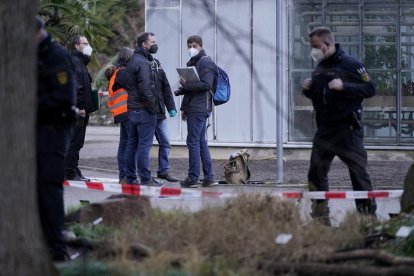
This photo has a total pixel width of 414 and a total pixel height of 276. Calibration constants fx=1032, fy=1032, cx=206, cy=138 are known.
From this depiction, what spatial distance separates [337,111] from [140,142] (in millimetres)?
4453

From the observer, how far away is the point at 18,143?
6.19 m

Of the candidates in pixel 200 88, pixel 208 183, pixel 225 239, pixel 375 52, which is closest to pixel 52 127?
pixel 225 239

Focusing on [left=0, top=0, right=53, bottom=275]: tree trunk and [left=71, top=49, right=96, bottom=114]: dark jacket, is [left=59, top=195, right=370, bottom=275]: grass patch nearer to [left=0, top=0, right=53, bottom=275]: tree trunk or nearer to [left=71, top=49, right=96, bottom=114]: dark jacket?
[left=0, top=0, right=53, bottom=275]: tree trunk

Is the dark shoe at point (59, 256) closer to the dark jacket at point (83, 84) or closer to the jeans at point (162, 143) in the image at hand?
the dark jacket at point (83, 84)

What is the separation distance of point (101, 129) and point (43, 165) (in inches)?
962

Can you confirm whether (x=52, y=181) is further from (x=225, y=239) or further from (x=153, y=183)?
(x=153, y=183)

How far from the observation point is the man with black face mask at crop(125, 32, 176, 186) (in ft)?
42.7

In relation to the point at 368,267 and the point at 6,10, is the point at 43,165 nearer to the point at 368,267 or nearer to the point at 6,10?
the point at 6,10

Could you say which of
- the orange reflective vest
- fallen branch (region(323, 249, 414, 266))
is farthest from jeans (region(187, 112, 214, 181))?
fallen branch (region(323, 249, 414, 266))

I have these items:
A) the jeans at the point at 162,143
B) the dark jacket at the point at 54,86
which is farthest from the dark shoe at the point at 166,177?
the dark jacket at the point at 54,86

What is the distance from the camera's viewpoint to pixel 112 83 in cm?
1376

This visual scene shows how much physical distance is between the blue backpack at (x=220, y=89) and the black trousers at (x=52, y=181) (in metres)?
6.02

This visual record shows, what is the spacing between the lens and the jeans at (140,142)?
1316cm

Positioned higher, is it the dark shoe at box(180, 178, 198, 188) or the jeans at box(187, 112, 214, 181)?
the jeans at box(187, 112, 214, 181)
